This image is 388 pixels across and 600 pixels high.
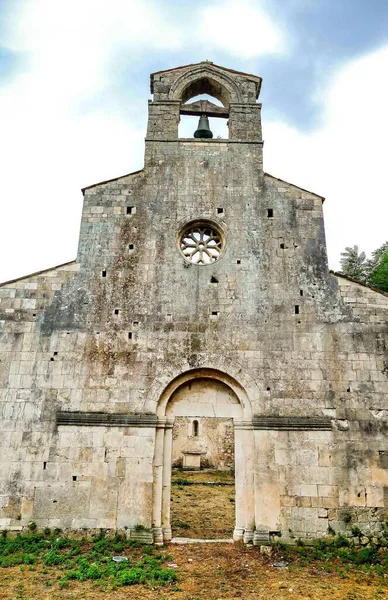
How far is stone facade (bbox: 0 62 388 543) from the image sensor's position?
959 centimetres

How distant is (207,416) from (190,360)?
4.43 ft

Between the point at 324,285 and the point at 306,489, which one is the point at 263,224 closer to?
the point at 324,285

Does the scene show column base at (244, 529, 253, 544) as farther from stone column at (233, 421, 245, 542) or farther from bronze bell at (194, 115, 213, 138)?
bronze bell at (194, 115, 213, 138)

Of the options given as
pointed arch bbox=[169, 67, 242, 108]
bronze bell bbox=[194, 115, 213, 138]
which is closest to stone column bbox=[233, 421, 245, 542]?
bronze bell bbox=[194, 115, 213, 138]

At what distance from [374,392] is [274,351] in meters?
2.42

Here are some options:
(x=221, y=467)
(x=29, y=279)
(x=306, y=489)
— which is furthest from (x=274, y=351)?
(x=221, y=467)

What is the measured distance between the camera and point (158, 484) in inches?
386

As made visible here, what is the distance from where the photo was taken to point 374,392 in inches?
404

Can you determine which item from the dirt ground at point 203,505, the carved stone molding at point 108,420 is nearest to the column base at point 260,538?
the dirt ground at point 203,505

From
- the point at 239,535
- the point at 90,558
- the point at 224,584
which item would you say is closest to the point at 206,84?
the point at 239,535

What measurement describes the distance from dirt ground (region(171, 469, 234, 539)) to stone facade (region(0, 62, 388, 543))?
2102 millimetres

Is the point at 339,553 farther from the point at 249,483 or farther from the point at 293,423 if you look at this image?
the point at 293,423

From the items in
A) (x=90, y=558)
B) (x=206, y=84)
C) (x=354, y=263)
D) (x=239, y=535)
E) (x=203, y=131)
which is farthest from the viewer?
(x=354, y=263)

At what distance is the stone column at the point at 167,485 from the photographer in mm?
9703
